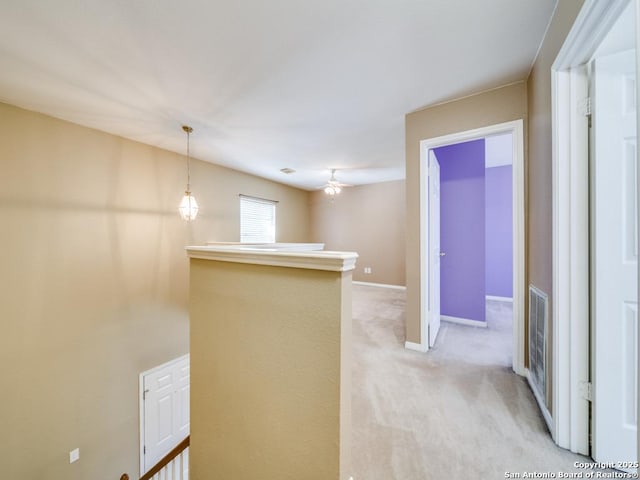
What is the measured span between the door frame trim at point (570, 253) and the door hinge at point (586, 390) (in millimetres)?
10

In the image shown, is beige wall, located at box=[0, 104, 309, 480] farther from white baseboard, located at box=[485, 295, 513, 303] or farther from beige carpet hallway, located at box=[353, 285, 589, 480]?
white baseboard, located at box=[485, 295, 513, 303]

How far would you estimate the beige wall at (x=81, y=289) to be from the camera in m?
2.41

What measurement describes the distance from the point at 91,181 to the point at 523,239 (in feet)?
15.1

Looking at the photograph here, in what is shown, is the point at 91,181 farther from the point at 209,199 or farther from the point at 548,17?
the point at 548,17

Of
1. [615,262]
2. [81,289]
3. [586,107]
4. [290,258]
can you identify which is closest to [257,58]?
[290,258]

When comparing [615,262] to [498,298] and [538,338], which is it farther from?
[498,298]

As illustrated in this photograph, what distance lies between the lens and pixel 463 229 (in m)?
3.21

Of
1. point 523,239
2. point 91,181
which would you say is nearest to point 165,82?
point 91,181

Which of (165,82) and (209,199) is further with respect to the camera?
(209,199)

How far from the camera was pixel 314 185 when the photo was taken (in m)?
6.26

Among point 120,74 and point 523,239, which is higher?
point 120,74

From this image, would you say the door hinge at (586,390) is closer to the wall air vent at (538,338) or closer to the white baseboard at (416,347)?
the wall air vent at (538,338)

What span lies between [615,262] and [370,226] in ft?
16.5

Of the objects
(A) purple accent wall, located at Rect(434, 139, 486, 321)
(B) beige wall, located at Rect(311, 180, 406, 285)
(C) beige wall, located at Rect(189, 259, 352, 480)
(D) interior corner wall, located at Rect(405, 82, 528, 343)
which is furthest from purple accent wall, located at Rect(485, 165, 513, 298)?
(C) beige wall, located at Rect(189, 259, 352, 480)
